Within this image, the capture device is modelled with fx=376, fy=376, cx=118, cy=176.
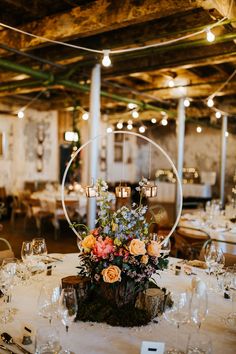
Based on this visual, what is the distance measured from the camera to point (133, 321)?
1.92m

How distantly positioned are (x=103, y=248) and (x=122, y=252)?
0.34 ft

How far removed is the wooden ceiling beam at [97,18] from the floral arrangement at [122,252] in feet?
8.22

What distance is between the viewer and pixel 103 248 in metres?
1.99

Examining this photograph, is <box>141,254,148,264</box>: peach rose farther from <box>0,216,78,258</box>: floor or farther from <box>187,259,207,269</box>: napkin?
<box>0,216,78,258</box>: floor

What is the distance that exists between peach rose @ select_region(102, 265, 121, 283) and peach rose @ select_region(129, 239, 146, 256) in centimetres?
12

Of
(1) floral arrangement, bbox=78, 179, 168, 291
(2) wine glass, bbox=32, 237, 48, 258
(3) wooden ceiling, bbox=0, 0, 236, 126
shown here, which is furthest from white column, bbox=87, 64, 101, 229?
(1) floral arrangement, bbox=78, 179, 168, 291

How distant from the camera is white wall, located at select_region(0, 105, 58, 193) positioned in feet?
36.1

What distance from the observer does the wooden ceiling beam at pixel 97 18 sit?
3832 mm

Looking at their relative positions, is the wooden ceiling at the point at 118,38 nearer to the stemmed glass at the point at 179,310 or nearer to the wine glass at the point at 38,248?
the wine glass at the point at 38,248

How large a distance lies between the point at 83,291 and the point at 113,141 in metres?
12.5

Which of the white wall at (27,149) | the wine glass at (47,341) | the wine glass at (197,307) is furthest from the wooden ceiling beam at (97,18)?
the white wall at (27,149)

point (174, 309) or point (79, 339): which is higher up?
Result: point (174, 309)

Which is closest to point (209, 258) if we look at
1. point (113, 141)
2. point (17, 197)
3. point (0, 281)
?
point (0, 281)

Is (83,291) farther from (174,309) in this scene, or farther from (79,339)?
(174,309)
